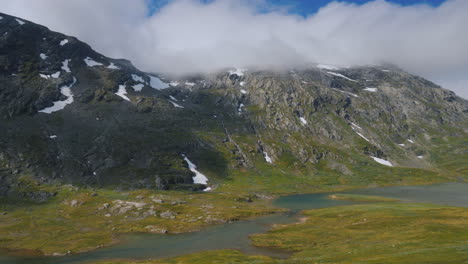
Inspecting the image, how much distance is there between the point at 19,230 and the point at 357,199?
537ft

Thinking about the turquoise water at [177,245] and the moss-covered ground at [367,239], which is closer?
the moss-covered ground at [367,239]

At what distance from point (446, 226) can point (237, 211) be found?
83993mm

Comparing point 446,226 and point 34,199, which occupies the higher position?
point 34,199

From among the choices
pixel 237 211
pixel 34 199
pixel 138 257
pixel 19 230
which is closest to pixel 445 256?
pixel 138 257

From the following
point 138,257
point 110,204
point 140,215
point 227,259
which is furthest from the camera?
point 110,204

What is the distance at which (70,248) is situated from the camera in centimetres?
9538

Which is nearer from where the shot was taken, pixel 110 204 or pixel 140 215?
pixel 140 215

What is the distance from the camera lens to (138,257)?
81.6m

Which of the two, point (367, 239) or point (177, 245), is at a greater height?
point (367, 239)

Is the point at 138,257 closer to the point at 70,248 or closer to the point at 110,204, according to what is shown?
the point at 70,248

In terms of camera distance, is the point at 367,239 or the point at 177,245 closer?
the point at 367,239

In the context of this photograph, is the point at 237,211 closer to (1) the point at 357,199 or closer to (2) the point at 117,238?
(2) the point at 117,238

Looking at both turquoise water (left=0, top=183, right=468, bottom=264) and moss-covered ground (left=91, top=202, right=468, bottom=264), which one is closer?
moss-covered ground (left=91, top=202, right=468, bottom=264)

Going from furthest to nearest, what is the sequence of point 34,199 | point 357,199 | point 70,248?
1. point 357,199
2. point 34,199
3. point 70,248
